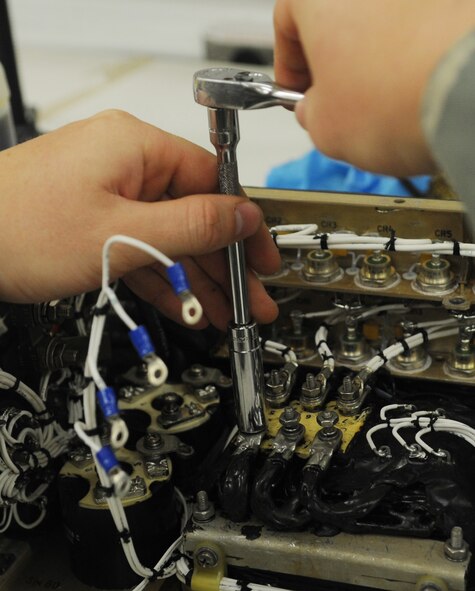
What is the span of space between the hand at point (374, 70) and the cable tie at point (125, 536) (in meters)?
0.38

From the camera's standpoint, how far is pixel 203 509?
0.85 metres

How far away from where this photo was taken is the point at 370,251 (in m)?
1.04

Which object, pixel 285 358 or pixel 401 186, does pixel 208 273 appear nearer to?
pixel 285 358

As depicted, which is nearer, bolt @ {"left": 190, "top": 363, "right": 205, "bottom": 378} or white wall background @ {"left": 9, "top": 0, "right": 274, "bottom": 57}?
bolt @ {"left": 190, "top": 363, "right": 205, "bottom": 378}

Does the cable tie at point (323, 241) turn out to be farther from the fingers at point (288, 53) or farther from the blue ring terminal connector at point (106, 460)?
the blue ring terminal connector at point (106, 460)

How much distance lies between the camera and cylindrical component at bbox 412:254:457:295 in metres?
0.99

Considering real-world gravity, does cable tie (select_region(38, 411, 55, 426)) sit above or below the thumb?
below

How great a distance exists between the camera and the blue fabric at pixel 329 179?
5.67 ft

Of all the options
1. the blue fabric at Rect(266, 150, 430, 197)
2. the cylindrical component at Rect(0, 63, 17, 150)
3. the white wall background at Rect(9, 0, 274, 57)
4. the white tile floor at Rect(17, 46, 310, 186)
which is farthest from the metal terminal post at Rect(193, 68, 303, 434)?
the white wall background at Rect(9, 0, 274, 57)

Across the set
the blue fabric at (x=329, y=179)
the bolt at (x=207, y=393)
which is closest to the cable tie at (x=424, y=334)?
the bolt at (x=207, y=393)

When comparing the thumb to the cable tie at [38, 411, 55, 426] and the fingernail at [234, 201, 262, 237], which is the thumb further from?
the cable tie at [38, 411, 55, 426]

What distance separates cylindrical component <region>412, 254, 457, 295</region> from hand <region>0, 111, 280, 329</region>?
260 mm

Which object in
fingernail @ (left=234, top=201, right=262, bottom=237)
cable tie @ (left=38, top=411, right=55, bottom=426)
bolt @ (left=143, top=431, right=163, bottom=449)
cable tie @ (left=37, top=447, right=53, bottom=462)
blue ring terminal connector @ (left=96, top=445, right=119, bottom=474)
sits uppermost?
fingernail @ (left=234, top=201, right=262, bottom=237)

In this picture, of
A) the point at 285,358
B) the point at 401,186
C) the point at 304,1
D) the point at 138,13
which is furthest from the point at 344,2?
the point at 138,13
